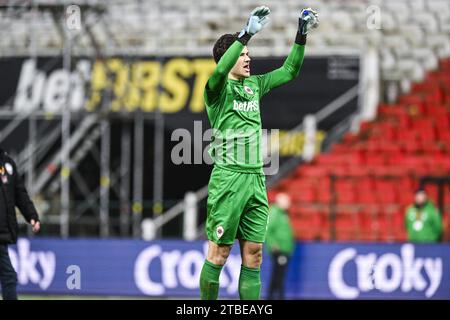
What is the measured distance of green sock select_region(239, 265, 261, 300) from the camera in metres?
8.32

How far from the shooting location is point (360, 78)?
20.8m

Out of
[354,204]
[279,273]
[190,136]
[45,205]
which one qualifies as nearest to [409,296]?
[279,273]

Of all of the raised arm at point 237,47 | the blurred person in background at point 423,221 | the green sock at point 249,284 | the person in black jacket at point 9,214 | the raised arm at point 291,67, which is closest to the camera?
the raised arm at point 237,47

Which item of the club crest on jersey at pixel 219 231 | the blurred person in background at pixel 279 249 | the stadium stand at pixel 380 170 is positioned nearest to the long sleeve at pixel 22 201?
the club crest on jersey at pixel 219 231

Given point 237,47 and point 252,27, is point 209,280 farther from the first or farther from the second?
point 252,27

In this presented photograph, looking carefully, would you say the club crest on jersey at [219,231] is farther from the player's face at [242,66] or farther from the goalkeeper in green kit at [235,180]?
the player's face at [242,66]

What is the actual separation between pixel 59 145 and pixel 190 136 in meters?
3.13

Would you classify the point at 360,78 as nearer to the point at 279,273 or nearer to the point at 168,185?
the point at 168,185

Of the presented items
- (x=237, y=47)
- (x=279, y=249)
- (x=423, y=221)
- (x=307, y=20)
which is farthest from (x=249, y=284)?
(x=423, y=221)

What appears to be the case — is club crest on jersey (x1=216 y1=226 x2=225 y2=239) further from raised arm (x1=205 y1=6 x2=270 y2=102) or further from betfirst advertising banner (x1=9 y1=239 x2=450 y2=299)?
betfirst advertising banner (x1=9 y1=239 x2=450 y2=299)

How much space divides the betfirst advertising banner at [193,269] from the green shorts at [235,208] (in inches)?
274

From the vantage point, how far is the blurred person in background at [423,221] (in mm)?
16188

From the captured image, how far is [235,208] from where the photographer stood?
8.36 meters

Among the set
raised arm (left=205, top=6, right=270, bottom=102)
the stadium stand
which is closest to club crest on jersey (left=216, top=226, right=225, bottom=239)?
raised arm (left=205, top=6, right=270, bottom=102)
